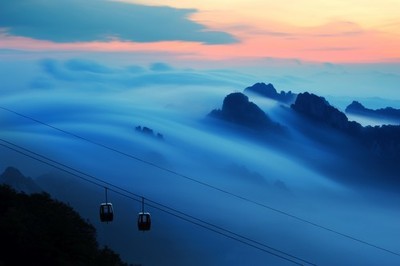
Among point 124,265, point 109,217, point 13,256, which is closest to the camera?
point 13,256

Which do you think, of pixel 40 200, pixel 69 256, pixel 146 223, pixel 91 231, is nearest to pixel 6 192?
pixel 40 200

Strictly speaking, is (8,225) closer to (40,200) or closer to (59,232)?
(59,232)

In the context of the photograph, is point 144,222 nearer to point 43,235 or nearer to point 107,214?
point 107,214

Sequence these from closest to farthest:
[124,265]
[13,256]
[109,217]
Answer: [13,256], [109,217], [124,265]

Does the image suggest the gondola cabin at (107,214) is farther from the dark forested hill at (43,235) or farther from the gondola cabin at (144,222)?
the dark forested hill at (43,235)

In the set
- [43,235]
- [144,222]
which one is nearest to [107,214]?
[144,222]

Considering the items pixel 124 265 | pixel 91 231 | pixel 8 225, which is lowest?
pixel 124 265

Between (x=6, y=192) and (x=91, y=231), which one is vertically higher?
(x=6, y=192)

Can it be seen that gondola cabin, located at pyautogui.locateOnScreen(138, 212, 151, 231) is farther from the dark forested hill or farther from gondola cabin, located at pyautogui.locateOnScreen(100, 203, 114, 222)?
the dark forested hill
